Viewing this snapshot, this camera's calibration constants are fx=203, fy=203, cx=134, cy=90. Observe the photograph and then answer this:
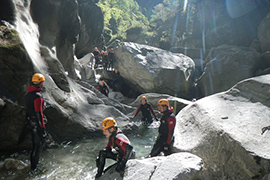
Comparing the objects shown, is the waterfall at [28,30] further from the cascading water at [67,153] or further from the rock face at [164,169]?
the rock face at [164,169]

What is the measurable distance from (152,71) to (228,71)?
6.32m

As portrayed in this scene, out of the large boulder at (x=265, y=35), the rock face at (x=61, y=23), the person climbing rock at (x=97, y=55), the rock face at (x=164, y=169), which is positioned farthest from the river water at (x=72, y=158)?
the large boulder at (x=265, y=35)

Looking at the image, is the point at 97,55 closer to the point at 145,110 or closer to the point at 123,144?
the point at 145,110

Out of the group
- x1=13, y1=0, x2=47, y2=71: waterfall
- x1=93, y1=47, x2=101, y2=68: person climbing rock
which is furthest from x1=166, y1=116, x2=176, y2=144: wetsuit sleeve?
x1=93, y1=47, x2=101, y2=68: person climbing rock

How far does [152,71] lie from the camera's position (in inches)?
642

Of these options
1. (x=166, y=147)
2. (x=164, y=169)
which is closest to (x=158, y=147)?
(x=166, y=147)

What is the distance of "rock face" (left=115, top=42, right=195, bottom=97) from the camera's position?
53.7 ft

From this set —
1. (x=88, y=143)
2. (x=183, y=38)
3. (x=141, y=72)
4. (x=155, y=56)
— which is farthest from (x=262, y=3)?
(x=88, y=143)

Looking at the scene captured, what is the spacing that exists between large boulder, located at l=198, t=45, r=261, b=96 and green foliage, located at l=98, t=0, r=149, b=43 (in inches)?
1290

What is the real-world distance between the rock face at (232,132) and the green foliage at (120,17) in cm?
4302

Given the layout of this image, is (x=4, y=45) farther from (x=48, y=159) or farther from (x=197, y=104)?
(x=197, y=104)

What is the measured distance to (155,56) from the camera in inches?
697

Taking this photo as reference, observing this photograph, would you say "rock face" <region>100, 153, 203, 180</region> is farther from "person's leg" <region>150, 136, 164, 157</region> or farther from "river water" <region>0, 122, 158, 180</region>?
"person's leg" <region>150, 136, 164, 157</region>

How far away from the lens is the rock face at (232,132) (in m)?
3.81
